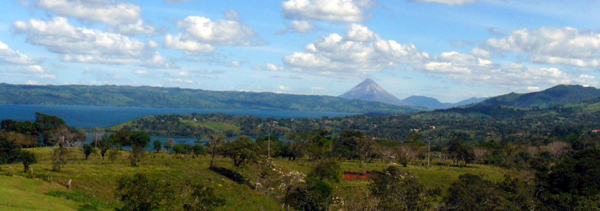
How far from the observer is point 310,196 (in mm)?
46062

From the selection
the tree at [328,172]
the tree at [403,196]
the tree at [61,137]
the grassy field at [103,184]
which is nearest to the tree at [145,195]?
the grassy field at [103,184]

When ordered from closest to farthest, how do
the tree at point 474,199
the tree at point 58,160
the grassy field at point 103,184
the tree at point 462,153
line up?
the grassy field at point 103,184, the tree at point 474,199, the tree at point 58,160, the tree at point 462,153

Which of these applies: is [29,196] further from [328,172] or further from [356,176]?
[356,176]

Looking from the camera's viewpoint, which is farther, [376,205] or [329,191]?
[329,191]

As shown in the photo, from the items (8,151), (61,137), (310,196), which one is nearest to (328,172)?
(310,196)

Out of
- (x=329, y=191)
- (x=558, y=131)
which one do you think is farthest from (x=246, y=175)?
(x=558, y=131)

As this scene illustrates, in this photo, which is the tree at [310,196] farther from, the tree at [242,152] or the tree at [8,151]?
the tree at [8,151]

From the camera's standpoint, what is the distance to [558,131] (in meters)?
186

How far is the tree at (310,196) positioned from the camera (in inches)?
1801

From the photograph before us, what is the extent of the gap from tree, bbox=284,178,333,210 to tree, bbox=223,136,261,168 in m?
11.1

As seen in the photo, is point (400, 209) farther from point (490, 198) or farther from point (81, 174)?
point (81, 174)

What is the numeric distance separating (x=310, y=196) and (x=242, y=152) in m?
17.0

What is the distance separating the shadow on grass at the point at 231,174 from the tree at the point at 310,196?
11.7 metres

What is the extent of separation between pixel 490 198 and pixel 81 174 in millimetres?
40050
